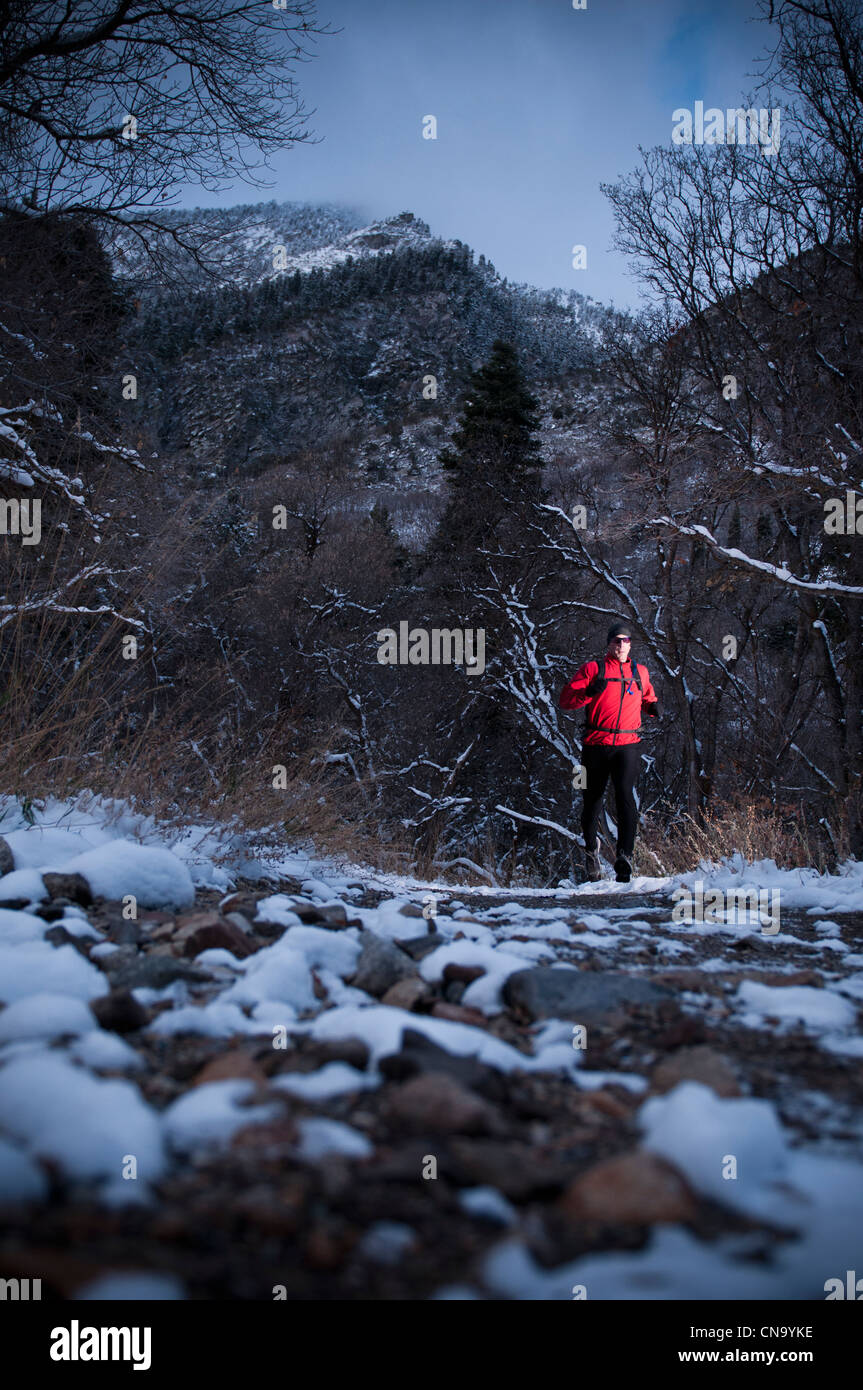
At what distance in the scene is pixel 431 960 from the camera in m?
1.95

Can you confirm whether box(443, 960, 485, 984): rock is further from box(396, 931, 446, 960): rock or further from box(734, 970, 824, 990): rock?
box(734, 970, 824, 990): rock

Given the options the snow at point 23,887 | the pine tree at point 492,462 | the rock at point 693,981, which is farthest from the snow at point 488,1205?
the pine tree at point 492,462

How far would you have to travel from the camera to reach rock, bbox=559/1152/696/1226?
91cm

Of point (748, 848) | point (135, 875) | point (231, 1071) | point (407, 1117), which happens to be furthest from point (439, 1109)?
point (748, 848)

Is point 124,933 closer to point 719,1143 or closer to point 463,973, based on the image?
point 463,973

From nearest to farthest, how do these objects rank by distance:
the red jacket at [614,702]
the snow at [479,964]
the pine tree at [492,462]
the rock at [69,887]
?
the snow at [479,964] → the rock at [69,887] → the red jacket at [614,702] → the pine tree at [492,462]

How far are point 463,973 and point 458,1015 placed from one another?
0.76 feet

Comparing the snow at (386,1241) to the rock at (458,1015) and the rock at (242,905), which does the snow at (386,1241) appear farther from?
the rock at (242,905)

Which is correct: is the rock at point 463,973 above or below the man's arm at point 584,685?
below

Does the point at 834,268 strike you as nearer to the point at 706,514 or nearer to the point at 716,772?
the point at 706,514

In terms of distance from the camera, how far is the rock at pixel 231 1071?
1.20m

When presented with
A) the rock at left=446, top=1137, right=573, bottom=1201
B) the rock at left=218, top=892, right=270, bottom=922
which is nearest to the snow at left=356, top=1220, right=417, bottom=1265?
the rock at left=446, top=1137, right=573, bottom=1201

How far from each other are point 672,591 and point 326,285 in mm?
74752

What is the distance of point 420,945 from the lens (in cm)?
225
